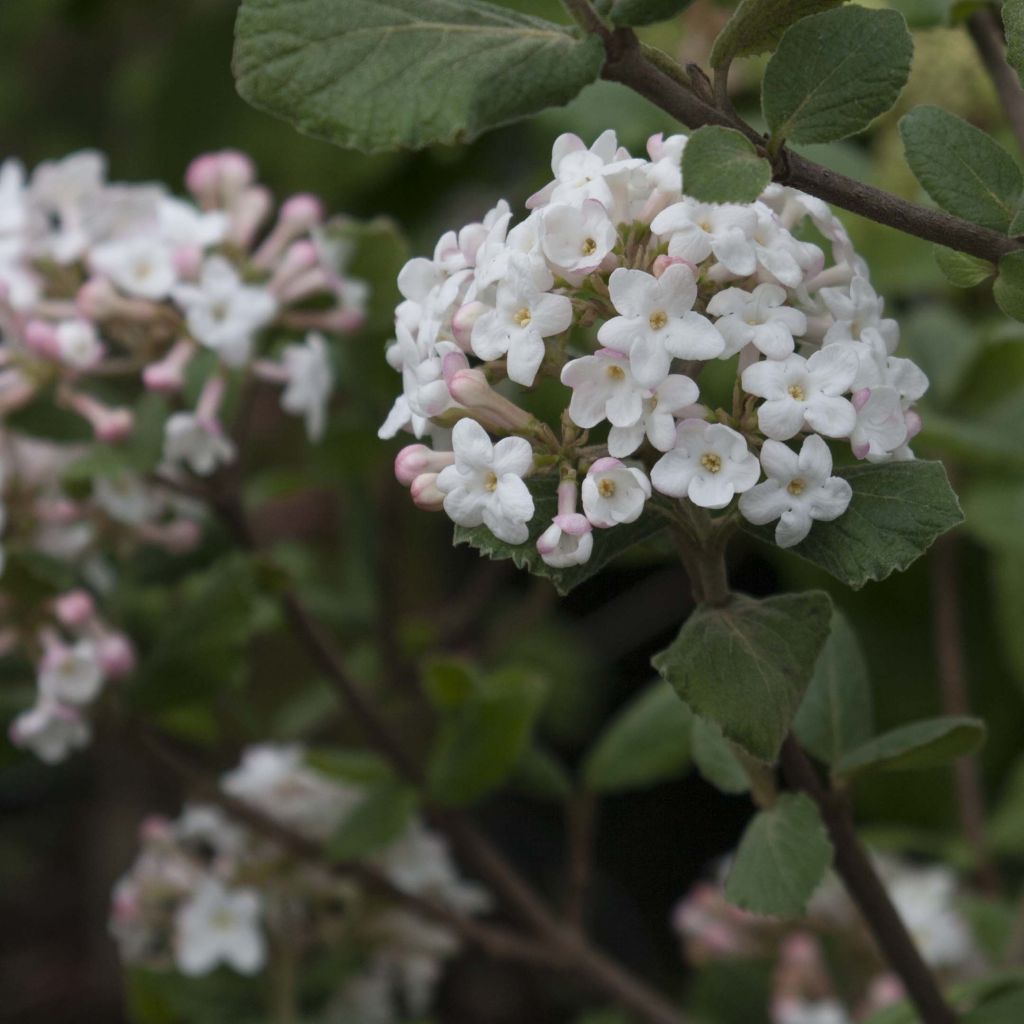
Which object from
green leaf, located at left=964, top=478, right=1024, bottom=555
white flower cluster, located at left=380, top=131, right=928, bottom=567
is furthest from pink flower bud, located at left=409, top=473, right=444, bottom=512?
green leaf, located at left=964, top=478, right=1024, bottom=555

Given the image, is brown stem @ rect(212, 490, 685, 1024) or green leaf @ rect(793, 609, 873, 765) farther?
brown stem @ rect(212, 490, 685, 1024)

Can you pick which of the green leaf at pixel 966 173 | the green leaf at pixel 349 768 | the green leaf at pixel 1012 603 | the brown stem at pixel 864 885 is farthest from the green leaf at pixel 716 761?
the green leaf at pixel 1012 603

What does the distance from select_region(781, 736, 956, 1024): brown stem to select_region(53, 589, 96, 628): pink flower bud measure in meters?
0.45

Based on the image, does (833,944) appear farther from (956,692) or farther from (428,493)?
(428,493)

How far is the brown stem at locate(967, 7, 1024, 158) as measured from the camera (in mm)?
696

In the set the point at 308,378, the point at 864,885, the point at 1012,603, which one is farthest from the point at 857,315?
the point at 1012,603

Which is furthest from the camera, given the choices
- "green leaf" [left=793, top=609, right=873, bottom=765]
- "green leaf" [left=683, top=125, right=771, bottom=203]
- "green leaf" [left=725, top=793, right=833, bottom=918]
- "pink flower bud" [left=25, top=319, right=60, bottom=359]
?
"pink flower bud" [left=25, top=319, right=60, bottom=359]

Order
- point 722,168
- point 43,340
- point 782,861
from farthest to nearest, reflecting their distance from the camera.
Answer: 1. point 43,340
2. point 782,861
3. point 722,168

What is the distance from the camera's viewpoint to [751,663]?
0.48 metres

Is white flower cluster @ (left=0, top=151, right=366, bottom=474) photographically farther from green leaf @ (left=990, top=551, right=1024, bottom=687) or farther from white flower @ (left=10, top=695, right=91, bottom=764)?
green leaf @ (left=990, top=551, right=1024, bottom=687)

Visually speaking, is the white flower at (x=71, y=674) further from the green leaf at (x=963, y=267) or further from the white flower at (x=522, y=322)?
the green leaf at (x=963, y=267)

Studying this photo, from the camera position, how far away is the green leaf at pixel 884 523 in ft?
1.49

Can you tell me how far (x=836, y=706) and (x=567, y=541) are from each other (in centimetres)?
23

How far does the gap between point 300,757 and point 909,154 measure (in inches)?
24.8
